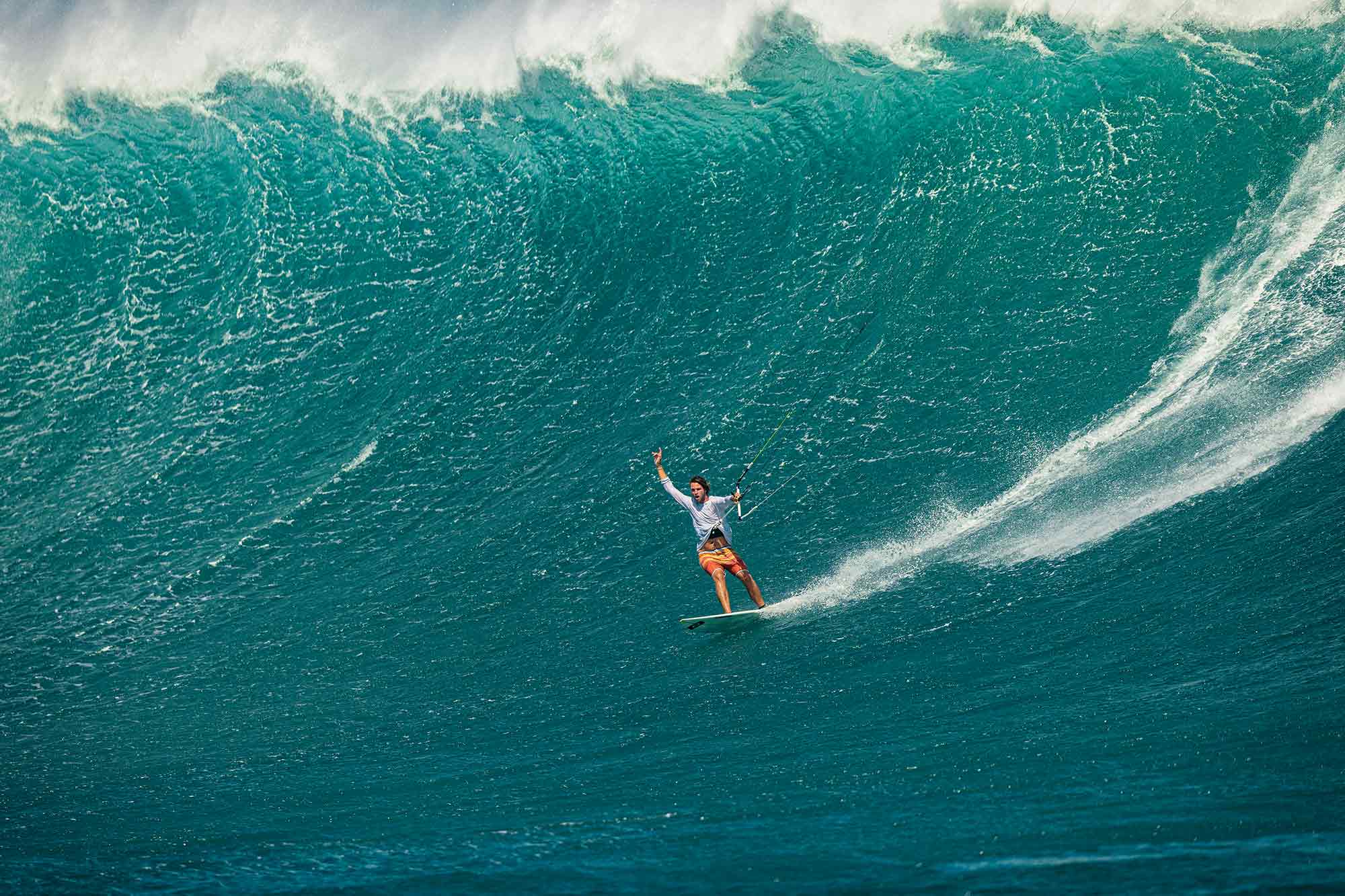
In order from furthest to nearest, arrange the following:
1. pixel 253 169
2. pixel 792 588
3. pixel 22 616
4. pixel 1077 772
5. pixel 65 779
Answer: pixel 253 169, pixel 22 616, pixel 792 588, pixel 65 779, pixel 1077 772

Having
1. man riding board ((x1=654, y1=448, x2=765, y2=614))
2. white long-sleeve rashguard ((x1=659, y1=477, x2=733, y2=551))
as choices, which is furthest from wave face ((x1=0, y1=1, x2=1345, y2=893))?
white long-sleeve rashguard ((x1=659, y1=477, x2=733, y2=551))

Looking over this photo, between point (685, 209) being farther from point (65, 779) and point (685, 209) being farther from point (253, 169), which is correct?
point (65, 779)

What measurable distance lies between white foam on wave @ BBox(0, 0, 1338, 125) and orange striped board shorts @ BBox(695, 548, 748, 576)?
8.72m

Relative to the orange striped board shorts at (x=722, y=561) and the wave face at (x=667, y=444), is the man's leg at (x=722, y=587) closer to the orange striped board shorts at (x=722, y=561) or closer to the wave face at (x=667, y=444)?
the orange striped board shorts at (x=722, y=561)

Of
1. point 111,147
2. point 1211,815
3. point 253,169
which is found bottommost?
point 1211,815

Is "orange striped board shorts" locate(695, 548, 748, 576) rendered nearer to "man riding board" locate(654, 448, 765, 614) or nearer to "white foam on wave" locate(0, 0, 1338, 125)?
"man riding board" locate(654, 448, 765, 614)

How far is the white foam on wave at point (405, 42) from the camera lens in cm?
1619

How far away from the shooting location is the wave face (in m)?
6.69

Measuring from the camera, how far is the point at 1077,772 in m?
6.20

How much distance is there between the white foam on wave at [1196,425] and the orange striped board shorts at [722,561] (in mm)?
469

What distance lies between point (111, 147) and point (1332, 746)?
51.4 ft

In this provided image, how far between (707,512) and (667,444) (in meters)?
2.27

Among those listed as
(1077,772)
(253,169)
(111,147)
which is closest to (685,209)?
(253,169)

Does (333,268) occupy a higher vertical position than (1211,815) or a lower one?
higher
